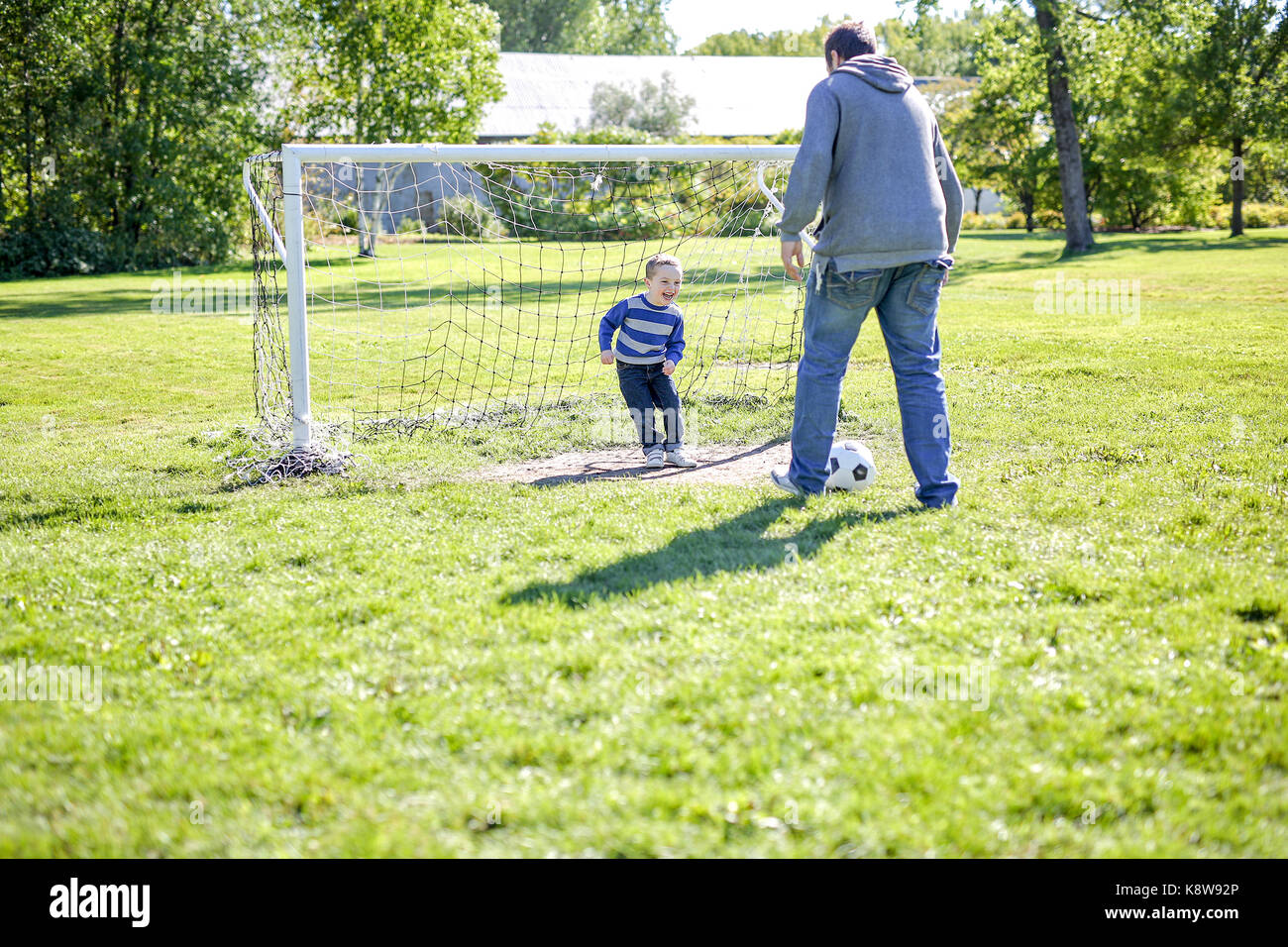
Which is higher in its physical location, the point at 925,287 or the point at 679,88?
the point at 679,88

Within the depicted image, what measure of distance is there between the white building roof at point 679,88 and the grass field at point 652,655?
37.4m

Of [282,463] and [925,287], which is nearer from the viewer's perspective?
[925,287]

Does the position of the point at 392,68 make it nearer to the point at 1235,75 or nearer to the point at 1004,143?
the point at 1235,75

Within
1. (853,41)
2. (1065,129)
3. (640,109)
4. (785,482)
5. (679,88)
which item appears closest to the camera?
(853,41)

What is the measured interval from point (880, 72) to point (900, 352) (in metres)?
1.33

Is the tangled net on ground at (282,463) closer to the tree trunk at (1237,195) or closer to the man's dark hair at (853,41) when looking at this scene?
the man's dark hair at (853,41)

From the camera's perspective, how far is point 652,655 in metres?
3.32

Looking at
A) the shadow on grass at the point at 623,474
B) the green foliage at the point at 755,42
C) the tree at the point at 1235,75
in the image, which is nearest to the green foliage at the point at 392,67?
the tree at the point at 1235,75

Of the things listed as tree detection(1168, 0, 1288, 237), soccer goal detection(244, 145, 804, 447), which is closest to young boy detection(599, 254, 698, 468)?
soccer goal detection(244, 145, 804, 447)

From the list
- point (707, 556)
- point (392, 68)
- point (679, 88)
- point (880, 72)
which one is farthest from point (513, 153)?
point (679, 88)

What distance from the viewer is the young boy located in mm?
6362

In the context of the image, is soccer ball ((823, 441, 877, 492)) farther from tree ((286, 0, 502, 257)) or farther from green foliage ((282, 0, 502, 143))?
green foliage ((282, 0, 502, 143))

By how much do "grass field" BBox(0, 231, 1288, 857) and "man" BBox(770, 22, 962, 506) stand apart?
455 mm
